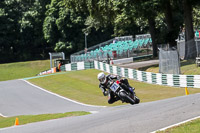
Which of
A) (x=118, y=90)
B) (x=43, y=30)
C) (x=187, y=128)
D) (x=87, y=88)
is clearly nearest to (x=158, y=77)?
(x=87, y=88)

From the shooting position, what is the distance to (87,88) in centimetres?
2970

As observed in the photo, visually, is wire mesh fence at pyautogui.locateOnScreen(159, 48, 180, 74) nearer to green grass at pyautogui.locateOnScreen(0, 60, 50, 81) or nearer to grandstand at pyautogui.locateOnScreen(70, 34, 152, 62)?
grandstand at pyautogui.locateOnScreen(70, 34, 152, 62)

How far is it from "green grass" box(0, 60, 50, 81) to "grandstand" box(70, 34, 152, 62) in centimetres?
1071

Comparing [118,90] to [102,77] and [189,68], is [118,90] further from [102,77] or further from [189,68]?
[189,68]

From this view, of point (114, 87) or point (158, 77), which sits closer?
point (114, 87)

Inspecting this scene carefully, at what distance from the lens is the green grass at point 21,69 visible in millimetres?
54241

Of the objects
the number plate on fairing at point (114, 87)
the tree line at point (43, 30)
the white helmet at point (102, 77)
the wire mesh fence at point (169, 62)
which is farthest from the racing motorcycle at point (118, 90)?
the tree line at point (43, 30)

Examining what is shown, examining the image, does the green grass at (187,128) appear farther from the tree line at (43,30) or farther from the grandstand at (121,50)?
the tree line at (43,30)

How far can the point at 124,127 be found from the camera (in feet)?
29.5

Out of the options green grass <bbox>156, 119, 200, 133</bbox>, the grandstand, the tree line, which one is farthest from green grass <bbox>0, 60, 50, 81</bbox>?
green grass <bbox>156, 119, 200, 133</bbox>

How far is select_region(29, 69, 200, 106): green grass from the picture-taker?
909 inches

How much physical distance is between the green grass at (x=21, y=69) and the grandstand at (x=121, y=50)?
10712 mm

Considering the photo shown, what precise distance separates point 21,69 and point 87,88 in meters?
30.1

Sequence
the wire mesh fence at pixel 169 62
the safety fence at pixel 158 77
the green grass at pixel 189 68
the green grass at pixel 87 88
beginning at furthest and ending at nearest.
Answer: the green grass at pixel 189 68
the wire mesh fence at pixel 169 62
the safety fence at pixel 158 77
the green grass at pixel 87 88
